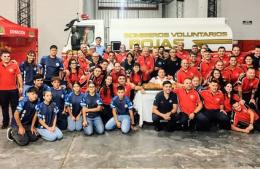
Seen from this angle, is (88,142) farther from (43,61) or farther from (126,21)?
(126,21)

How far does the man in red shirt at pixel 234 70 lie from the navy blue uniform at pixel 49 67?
4.14 m

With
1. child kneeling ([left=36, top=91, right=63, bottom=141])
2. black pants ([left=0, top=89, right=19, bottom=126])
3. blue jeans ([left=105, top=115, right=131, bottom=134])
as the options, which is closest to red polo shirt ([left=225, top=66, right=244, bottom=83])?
blue jeans ([left=105, top=115, right=131, bottom=134])

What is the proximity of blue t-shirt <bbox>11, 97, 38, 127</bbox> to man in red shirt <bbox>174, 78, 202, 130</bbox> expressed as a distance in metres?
2.99

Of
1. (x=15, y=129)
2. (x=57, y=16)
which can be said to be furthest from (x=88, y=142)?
(x=57, y=16)

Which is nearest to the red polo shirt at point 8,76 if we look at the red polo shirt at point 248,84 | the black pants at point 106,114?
the black pants at point 106,114

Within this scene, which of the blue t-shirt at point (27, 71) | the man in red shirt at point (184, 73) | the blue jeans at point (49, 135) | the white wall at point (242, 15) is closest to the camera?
the blue jeans at point (49, 135)

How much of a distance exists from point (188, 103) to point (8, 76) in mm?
3854

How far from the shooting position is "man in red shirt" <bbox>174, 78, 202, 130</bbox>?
6.80 m

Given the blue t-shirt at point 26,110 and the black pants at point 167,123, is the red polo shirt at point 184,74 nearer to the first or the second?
the black pants at point 167,123

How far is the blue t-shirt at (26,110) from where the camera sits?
19.1 ft

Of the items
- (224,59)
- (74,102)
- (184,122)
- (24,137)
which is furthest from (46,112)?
(224,59)

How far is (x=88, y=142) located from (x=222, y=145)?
8.02 feet

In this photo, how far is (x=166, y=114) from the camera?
6.78m

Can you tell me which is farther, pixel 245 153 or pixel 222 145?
pixel 222 145
